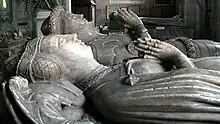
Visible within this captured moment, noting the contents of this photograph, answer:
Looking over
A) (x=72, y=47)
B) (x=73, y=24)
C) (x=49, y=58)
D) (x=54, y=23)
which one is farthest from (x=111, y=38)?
(x=49, y=58)

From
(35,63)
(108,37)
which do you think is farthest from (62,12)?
(35,63)

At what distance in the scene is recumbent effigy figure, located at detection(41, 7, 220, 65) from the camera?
2.69 meters

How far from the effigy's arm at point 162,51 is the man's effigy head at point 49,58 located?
1.00 ft

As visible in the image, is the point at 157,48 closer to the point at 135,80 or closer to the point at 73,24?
the point at 135,80

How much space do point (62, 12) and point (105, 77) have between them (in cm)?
80

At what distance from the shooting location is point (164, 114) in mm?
1807

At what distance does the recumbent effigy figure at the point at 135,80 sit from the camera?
1786 millimetres

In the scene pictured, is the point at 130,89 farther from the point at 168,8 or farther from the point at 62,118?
the point at 168,8

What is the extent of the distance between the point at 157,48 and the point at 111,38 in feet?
2.84

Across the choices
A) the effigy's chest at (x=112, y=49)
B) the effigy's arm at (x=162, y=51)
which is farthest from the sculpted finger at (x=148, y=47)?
the effigy's chest at (x=112, y=49)

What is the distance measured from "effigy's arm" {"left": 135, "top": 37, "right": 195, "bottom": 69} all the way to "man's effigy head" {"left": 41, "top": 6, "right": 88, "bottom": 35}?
72 cm

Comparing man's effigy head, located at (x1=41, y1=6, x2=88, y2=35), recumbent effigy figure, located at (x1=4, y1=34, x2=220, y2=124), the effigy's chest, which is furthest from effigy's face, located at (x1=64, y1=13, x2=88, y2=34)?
recumbent effigy figure, located at (x1=4, y1=34, x2=220, y2=124)

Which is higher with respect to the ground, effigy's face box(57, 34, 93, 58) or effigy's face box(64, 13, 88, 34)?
effigy's face box(64, 13, 88, 34)

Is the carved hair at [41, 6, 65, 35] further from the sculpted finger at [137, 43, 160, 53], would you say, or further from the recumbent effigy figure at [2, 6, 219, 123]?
the sculpted finger at [137, 43, 160, 53]
